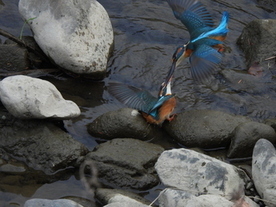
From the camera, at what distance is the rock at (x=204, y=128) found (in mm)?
5039

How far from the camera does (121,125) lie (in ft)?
16.4

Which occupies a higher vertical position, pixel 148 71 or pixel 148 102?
pixel 148 102

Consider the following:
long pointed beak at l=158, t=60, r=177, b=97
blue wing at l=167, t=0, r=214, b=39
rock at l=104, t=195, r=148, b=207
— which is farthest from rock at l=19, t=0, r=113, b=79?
rock at l=104, t=195, r=148, b=207

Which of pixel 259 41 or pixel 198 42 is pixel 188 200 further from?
pixel 259 41

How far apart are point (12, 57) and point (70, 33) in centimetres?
72

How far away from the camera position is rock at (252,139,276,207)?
4.27 meters

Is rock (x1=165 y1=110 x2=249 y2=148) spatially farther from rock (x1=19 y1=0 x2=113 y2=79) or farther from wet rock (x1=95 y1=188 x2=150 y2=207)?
rock (x1=19 y1=0 x2=113 y2=79)

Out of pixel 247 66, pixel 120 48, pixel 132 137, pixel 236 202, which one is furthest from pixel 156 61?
pixel 236 202

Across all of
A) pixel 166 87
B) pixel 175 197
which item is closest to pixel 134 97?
pixel 166 87

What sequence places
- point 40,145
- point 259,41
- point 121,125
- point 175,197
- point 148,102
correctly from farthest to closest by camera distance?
point 259,41 → point 148,102 → point 121,125 → point 40,145 → point 175,197

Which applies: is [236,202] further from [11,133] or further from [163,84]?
[11,133]

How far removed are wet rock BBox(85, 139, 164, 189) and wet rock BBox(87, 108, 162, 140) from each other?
27 cm

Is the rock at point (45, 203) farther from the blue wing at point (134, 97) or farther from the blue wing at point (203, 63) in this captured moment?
the blue wing at point (203, 63)

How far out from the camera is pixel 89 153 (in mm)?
4715
